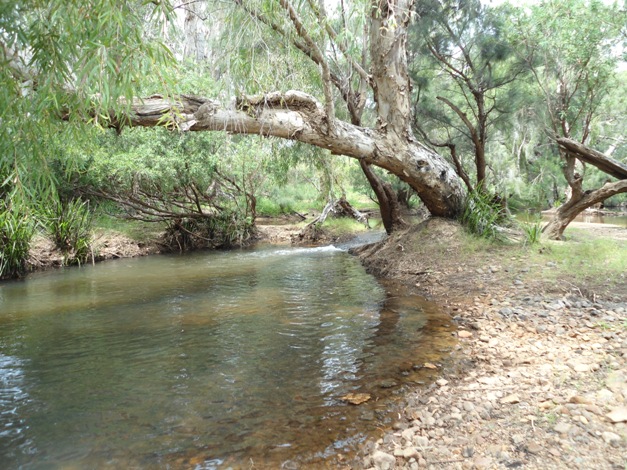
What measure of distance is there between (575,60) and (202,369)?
996 cm

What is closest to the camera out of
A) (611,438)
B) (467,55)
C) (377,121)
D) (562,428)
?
(611,438)

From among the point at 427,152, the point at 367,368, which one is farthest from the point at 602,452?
the point at 427,152

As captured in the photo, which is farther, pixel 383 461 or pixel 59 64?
pixel 59 64

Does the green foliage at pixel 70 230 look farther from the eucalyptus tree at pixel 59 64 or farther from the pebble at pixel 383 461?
the pebble at pixel 383 461

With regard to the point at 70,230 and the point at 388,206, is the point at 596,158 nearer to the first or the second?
the point at 388,206

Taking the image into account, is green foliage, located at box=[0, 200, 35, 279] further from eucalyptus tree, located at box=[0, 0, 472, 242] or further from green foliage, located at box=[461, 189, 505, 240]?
green foliage, located at box=[461, 189, 505, 240]

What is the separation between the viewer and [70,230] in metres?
9.92

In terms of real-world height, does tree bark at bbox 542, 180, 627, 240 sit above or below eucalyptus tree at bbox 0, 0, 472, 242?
below

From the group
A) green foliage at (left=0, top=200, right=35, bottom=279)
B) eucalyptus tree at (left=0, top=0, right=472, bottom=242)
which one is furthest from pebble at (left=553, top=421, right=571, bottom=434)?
green foliage at (left=0, top=200, right=35, bottom=279)

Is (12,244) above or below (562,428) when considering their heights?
above

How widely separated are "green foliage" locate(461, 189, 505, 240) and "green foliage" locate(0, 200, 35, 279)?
824 centimetres

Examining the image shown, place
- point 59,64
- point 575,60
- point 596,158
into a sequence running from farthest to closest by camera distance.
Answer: point 575,60, point 596,158, point 59,64

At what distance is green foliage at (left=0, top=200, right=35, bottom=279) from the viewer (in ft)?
25.7

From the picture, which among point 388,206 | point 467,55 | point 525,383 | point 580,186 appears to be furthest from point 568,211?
point 525,383
